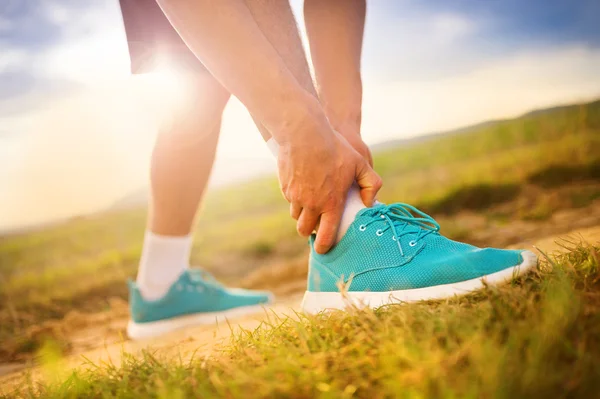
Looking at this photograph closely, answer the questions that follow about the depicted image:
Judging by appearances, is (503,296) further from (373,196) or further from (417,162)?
(417,162)

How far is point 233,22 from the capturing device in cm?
140

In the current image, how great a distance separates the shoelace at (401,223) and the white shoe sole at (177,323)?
1.23m

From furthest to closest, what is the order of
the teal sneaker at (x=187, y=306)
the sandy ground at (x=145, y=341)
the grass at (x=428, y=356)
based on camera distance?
the teal sneaker at (x=187, y=306) < the sandy ground at (x=145, y=341) < the grass at (x=428, y=356)

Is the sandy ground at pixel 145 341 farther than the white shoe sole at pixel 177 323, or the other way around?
the white shoe sole at pixel 177 323

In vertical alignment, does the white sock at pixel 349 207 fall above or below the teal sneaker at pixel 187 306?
above

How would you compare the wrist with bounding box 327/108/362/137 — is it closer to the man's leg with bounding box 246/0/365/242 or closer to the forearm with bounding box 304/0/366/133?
the forearm with bounding box 304/0/366/133

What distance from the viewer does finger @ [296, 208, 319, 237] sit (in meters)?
1.56

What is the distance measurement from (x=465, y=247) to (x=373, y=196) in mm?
380

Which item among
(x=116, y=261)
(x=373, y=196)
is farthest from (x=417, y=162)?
(x=373, y=196)

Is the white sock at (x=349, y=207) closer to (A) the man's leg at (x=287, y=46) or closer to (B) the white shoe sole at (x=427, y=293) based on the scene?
(A) the man's leg at (x=287, y=46)

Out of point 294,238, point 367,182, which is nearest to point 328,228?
point 367,182

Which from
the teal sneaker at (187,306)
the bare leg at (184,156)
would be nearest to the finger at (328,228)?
the teal sneaker at (187,306)

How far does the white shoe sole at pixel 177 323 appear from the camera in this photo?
2613 mm

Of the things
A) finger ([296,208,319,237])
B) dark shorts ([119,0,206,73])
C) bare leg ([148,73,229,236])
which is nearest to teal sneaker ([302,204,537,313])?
finger ([296,208,319,237])
